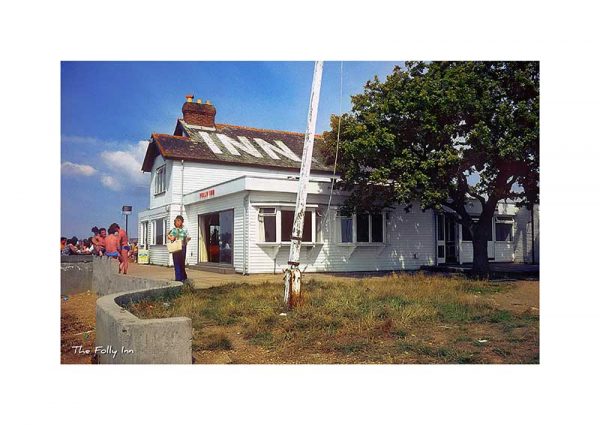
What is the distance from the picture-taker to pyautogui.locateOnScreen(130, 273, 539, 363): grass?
19.5 ft

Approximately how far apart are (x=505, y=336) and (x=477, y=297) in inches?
123

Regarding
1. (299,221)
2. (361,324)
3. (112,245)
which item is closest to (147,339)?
(361,324)

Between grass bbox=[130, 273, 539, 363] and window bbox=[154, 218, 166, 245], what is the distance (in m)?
9.11

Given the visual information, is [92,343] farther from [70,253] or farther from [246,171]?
[246,171]

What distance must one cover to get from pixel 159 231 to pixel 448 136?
11.2 meters

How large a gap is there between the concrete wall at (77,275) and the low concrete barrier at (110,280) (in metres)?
0.13

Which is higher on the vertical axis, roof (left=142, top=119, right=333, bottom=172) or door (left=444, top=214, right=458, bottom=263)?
roof (left=142, top=119, right=333, bottom=172)

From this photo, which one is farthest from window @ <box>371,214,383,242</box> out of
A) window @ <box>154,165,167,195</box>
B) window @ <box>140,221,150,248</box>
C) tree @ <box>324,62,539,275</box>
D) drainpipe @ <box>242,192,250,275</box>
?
A: window @ <box>140,221,150,248</box>

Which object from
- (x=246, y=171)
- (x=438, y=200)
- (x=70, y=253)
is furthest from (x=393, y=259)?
(x=70, y=253)

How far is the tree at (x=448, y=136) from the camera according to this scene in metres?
10.7

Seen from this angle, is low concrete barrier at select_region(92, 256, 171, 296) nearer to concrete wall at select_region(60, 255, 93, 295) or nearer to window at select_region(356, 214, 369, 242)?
concrete wall at select_region(60, 255, 93, 295)

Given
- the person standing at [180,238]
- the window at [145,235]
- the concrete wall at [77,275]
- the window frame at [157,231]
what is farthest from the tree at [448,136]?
the window at [145,235]

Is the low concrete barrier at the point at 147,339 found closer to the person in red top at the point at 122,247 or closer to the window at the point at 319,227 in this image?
the person in red top at the point at 122,247

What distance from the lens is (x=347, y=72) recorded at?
7871 mm
